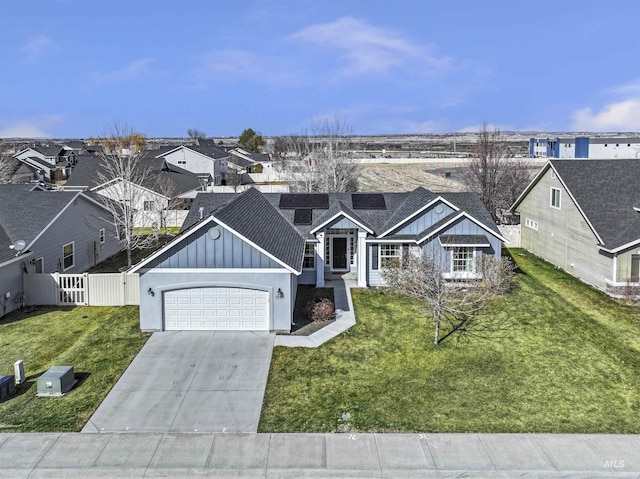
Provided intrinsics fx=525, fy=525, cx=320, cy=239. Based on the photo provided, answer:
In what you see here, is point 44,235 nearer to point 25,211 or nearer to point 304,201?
point 25,211

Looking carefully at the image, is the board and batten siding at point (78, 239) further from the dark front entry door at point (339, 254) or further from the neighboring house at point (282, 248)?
the dark front entry door at point (339, 254)

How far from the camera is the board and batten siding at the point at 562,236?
2388 cm

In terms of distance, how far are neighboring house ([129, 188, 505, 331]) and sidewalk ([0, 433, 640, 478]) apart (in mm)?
6486

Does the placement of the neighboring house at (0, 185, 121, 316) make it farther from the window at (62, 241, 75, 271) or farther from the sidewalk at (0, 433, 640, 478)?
the sidewalk at (0, 433, 640, 478)

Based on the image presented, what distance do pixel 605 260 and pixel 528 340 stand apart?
8211 millimetres

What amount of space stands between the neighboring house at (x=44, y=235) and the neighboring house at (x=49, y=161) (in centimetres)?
4658

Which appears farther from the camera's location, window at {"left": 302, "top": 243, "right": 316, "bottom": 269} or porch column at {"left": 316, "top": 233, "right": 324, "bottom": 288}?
window at {"left": 302, "top": 243, "right": 316, "bottom": 269}

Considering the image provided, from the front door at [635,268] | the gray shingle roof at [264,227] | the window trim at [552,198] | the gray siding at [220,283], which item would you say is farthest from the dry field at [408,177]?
the gray siding at [220,283]

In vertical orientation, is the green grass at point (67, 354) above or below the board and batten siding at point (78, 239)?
below

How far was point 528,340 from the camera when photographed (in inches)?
685

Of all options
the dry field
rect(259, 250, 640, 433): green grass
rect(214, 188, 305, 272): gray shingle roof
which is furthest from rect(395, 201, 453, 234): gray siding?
the dry field

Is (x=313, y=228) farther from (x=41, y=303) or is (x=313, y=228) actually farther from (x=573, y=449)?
(x=573, y=449)

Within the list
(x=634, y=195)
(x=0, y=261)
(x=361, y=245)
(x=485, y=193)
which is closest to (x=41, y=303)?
(x=0, y=261)

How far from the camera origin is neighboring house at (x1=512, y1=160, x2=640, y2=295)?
2220 centimetres
